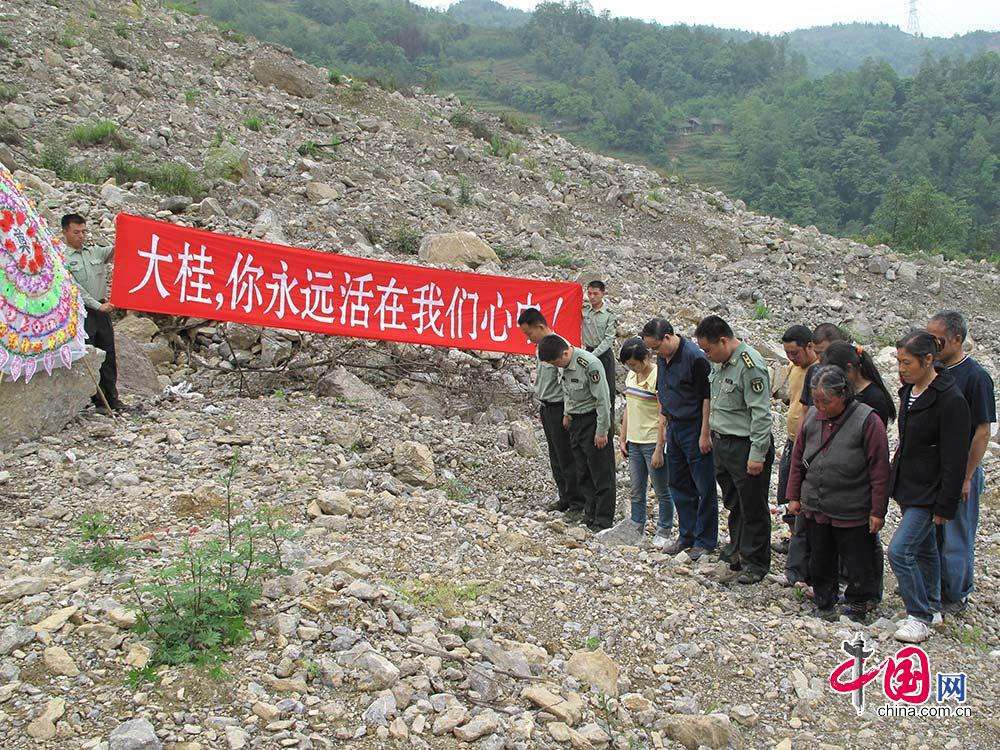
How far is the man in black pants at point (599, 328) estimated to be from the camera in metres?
6.49

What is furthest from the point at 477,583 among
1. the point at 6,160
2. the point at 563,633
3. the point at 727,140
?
the point at 727,140

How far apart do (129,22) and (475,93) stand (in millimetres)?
36409

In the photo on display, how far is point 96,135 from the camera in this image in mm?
10719

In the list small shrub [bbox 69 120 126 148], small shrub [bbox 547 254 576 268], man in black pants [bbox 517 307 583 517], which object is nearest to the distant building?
small shrub [bbox 547 254 576 268]

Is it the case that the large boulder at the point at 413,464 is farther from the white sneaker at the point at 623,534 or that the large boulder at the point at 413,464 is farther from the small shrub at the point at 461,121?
the small shrub at the point at 461,121

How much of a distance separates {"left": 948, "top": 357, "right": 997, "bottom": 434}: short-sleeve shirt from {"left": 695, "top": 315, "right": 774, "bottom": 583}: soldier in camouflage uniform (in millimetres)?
826

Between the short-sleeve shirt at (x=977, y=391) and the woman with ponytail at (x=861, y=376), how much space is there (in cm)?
Result: 32

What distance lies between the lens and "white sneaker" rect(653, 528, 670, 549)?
4728 millimetres

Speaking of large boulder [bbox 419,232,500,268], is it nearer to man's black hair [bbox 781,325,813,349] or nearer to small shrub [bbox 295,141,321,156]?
small shrub [bbox 295,141,321,156]

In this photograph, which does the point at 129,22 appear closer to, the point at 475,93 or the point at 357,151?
the point at 357,151

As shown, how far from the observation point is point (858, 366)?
3828mm

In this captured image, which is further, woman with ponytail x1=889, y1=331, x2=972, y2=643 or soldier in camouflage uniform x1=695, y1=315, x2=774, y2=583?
soldier in camouflage uniform x1=695, y1=315, x2=774, y2=583

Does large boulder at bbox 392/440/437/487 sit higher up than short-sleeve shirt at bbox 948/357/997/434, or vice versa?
short-sleeve shirt at bbox 948/357/997/434

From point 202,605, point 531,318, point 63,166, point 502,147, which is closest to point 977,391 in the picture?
point 531,318
